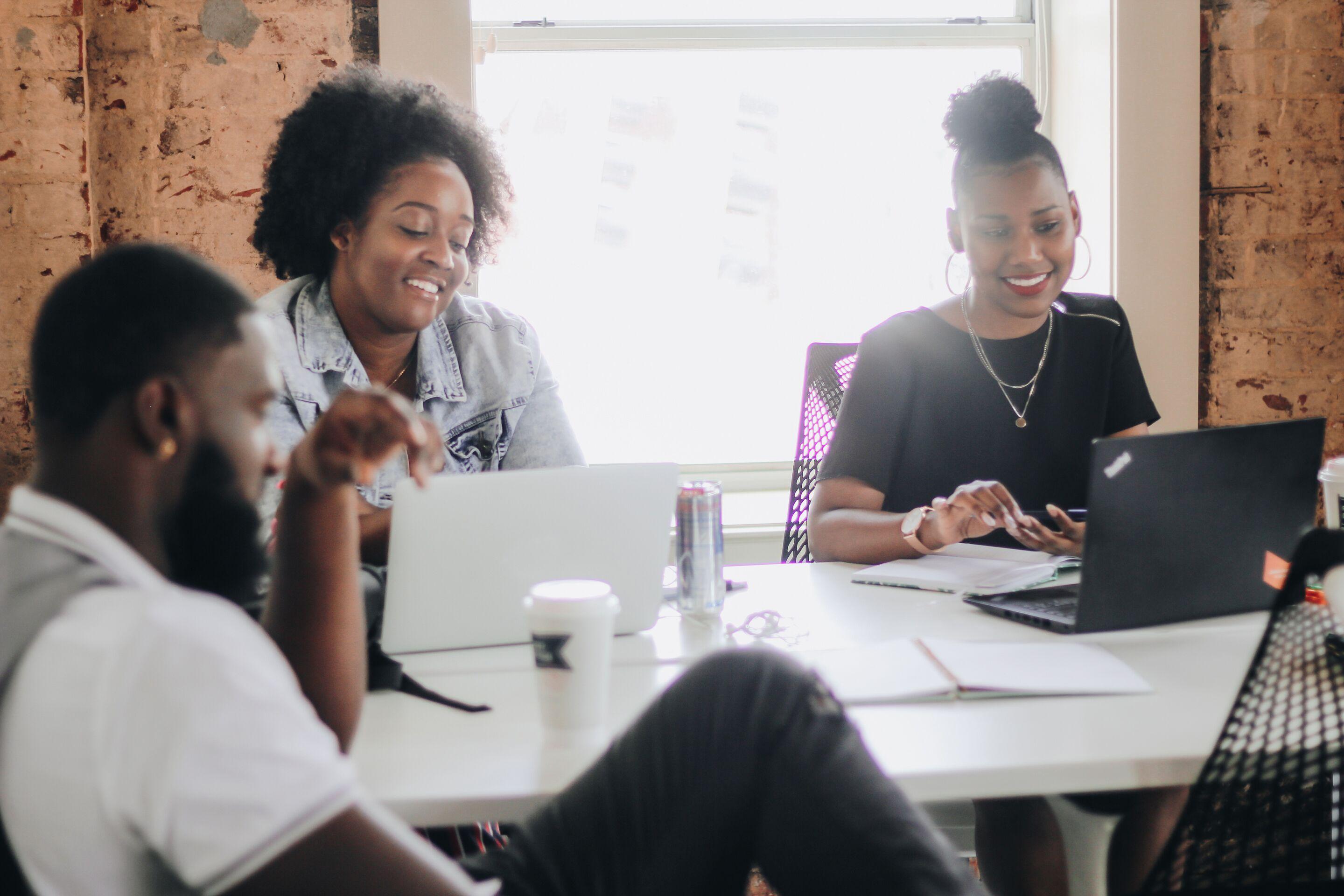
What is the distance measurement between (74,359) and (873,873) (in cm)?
64

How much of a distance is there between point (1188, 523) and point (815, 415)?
960 millimetres

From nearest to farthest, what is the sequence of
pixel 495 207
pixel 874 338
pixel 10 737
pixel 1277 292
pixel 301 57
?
1. pixel 10 737
2. pixel 874 338
3. pixel 495 207
4. pixel 301 57
5. pixel 1277 292

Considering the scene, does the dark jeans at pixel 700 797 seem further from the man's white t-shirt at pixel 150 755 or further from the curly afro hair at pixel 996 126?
the curly afro hair at pixel 996 126

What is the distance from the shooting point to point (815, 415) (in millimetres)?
2088

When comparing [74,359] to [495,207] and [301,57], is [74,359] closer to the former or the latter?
[495,207]

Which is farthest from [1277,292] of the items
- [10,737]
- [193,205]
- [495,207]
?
[10,737]

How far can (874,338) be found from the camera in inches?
74.5

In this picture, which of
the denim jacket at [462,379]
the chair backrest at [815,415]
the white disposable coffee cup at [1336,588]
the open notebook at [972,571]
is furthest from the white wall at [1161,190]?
the white disposable coffee cup at [1336,588]

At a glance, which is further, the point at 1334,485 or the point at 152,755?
the point at 1334,485

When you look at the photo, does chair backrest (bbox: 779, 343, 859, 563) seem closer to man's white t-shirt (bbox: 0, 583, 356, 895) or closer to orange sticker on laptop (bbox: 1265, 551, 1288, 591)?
orange sticker on laptop (bbox: 1265, 551, 1288, 591)

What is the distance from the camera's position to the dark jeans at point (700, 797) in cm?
84

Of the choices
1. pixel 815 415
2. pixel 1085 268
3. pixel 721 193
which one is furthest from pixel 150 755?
pixel 1085 268

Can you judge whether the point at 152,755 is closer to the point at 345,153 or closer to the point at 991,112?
the point at 345,153

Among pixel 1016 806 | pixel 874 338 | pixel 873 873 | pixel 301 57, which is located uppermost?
pixel 301 57
